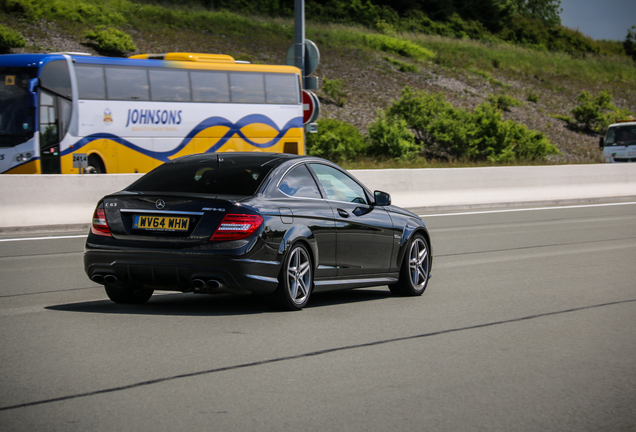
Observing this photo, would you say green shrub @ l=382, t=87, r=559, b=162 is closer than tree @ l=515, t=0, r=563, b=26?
Yes

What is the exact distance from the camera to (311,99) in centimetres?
2066

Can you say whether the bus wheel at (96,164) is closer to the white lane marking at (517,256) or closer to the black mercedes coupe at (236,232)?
the white lane marking at (517,256)

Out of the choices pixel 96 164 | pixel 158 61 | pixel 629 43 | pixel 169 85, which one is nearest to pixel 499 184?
pixel 169 85

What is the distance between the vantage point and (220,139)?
26.4 m

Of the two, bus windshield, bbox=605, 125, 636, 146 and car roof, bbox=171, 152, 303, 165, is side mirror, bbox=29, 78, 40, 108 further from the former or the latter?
bus windshield, bbox=605, 125, 636, 146

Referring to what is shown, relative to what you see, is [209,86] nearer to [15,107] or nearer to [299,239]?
[15,107]

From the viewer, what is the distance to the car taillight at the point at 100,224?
720 cm

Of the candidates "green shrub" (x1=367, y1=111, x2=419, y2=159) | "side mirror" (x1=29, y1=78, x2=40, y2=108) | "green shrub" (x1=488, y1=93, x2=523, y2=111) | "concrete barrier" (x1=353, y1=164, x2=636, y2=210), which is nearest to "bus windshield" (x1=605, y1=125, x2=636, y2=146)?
"green shrub" (x1=367, y1=111, x2=419, y2=159)

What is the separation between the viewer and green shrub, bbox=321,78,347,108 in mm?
46503

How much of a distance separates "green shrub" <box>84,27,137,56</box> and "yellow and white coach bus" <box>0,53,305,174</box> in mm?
18623

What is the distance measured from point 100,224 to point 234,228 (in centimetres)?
124

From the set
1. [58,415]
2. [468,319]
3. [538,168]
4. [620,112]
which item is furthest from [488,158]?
[58,415]

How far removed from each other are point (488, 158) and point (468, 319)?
30.8 metres

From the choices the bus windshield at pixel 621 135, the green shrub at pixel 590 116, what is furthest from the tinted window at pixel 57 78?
the green shrub at pixel 590 116
